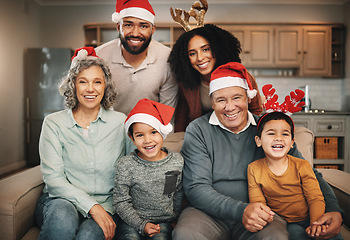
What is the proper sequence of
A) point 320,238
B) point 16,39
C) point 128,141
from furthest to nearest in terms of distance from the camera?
point 16,39 → point 128,141 → point 320,238

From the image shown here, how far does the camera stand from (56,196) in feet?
4.73

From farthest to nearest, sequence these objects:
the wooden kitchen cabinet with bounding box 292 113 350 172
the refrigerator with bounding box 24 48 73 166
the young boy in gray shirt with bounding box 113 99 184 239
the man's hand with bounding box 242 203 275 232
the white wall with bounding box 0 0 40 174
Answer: the refrigerator with bounding box 24 48 73 166 → the white wall with bounding box 0 0 40 174 → the wooden kitchen cabinet with bounding box 292 113 350 172 → the young boy in gray shirt with bounding box 113 99 184 239 → the man's hand with bounding box 242 203 275 232

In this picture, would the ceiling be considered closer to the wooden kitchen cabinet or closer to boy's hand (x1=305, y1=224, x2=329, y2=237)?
the wooden kitchen cabinet

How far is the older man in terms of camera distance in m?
1.29

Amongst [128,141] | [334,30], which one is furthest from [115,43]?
[334,30]

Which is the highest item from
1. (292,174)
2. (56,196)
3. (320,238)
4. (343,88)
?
(343,88)

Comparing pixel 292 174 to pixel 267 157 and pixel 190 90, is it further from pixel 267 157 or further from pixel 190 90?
pixel 190 90

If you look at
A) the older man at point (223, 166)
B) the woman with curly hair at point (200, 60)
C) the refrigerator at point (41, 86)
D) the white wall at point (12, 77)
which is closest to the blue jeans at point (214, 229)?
the older man at point (223, 166)

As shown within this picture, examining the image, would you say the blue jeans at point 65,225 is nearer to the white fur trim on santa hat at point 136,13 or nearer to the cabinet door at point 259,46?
the white fur trim on santa hat at point 136,13

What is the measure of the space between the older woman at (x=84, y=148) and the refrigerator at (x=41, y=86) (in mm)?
3394

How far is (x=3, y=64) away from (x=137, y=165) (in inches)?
162

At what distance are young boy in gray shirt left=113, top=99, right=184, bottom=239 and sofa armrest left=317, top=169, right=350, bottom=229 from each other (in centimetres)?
88

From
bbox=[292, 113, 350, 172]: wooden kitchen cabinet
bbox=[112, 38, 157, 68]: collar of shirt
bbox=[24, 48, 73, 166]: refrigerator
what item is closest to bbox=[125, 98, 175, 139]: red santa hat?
bbox=[112, 38, 157, 68]: collar of shirt

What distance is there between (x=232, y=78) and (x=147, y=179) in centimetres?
71
